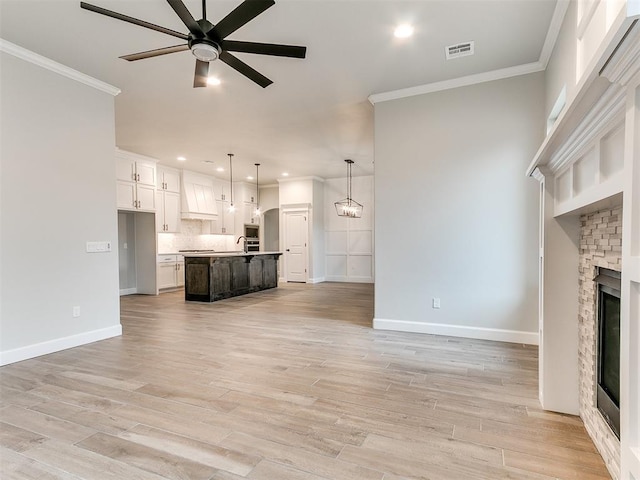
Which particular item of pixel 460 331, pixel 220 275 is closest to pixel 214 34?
pixel 460 331

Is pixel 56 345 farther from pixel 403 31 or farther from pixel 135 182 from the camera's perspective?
pixel 403 31

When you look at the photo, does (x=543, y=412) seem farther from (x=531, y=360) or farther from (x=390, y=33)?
(x=390, y=33)

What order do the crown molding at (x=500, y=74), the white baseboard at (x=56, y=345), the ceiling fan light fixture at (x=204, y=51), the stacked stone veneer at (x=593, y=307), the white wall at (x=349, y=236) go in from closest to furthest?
1. the stacked stone veneer at (x=593, y=307)
2. the ceiling fan light fixture at (x=204, y=51)
3. the crown molding at (x=500, y=74)
4. the white baseboard at (x=56, y=345)
5. the white wall at (x=349, y=236)

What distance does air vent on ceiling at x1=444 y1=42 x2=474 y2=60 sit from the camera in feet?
10.5

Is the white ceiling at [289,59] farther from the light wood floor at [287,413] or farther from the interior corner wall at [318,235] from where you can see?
the interior corner wall at [318,235]

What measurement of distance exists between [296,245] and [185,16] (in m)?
7.82

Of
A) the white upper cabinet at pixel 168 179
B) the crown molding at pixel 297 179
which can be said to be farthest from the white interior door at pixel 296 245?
the white upper cabinet at pixel 168 179

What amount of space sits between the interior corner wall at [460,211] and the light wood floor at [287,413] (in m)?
0.40

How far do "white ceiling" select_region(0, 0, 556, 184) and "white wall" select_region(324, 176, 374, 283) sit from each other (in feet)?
12.6

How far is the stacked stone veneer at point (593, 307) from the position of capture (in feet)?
5.20

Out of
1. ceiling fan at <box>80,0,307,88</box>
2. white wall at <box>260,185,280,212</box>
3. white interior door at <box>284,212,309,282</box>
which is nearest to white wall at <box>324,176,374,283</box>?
white interior door at <box>284,212,309,282</box>

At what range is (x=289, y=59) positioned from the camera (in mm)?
3398

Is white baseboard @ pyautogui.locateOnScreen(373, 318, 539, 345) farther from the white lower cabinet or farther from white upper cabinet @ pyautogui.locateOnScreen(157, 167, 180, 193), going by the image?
white upper cabinet @ pyautogui.locateOnScreen(157, 167, 180, 193)

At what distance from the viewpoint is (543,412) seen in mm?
2215
